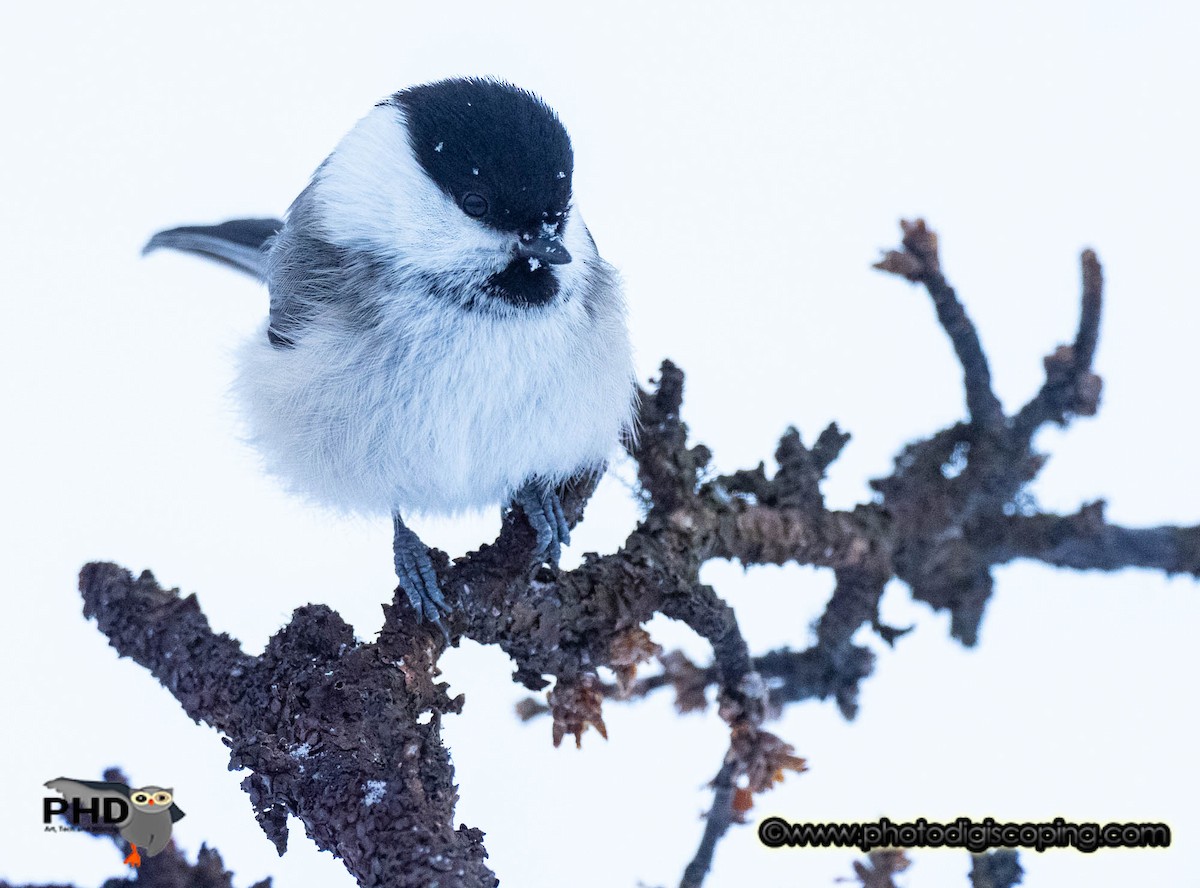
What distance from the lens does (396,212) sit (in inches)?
50.6

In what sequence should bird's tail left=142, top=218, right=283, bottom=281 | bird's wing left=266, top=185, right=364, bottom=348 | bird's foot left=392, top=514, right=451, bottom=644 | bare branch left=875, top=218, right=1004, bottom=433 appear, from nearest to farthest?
bird's foot left=392, top=514, right=451, bottom=644 → bird's wing left=266, top=185, right=364, bottom=348 → bare branch left=875, top=218, right=1004, bottom=433 → bird's tail left=142, top=218, right=283, bottom=281

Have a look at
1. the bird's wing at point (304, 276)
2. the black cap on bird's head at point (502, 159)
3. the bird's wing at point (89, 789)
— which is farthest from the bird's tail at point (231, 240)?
the bird's wing at point (89, 789)

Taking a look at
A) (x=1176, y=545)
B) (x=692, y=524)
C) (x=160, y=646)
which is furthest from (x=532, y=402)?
(x=1176, y=545)

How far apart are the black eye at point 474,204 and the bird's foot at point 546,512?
39 cm

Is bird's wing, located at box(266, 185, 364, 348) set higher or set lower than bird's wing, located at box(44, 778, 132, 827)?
higher

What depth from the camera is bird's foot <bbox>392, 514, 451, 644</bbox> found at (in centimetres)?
119

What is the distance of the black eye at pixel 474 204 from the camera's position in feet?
4.00

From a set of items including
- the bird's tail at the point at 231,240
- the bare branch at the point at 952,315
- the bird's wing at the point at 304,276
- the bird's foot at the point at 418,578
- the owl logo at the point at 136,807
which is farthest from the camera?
the bird's tail at the point at 231,240

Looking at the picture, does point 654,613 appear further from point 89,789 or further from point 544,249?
point 89,789

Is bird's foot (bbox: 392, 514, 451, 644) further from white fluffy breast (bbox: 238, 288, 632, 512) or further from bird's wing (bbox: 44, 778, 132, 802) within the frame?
bird's wing (bbox: 44, 778, 132, 802)

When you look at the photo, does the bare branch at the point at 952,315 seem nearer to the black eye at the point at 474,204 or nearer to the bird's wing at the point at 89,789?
the black eye at the point at 474,204

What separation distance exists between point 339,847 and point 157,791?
193 millimetres

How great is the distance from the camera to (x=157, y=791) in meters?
1.01

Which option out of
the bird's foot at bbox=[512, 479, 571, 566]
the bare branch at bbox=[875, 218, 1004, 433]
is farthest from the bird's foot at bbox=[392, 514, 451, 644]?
the bare branch at bbox=[875, 218, 1004, 433]
